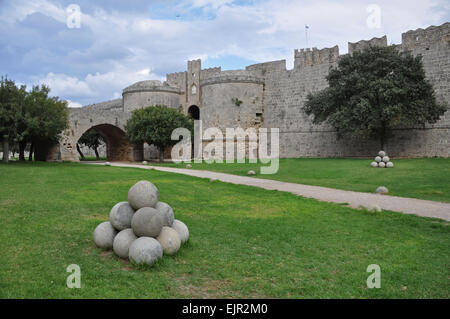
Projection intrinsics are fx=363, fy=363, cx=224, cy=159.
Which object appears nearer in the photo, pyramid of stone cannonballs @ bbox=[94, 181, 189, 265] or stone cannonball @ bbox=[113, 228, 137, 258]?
pyramid of stone cannonballs @ bbox=[94, 181, 189, 265]

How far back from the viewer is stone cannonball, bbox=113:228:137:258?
479 centimetres

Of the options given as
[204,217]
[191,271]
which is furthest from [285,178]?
[191,271]

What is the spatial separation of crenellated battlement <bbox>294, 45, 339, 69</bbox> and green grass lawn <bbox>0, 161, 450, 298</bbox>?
2212 centimetres

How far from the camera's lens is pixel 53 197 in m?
9.23

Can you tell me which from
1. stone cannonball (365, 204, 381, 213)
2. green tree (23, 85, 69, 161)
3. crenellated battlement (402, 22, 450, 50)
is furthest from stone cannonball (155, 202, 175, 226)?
crenellated battlement (402, 22, 450, 50)

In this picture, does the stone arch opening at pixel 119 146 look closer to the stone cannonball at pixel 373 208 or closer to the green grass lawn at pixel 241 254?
the green grass lawn at pixel 241 254

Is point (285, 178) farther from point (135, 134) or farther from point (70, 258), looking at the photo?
point (135, 134)

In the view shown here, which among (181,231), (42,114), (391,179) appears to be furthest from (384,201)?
(42,114)

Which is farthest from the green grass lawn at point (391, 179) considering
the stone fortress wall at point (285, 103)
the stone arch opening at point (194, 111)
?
the stone arch opening at point (194, 111)

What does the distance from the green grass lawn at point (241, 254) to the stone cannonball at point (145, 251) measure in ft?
0.42

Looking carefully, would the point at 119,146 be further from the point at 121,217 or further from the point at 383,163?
the point at 121,217

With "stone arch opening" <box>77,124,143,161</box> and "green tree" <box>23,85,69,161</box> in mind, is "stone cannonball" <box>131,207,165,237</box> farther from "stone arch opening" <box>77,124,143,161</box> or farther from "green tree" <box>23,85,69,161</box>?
"stone arch opening" <box>77,124,143,161</box>
